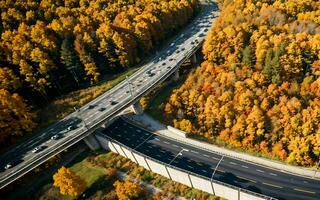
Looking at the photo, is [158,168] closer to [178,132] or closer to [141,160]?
[141,160]

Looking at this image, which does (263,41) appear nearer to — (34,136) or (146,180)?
(146,180)

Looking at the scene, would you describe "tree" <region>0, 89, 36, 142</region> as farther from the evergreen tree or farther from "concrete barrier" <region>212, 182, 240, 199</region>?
"concrete barrier" <region>212, 182, 240, 199</region>

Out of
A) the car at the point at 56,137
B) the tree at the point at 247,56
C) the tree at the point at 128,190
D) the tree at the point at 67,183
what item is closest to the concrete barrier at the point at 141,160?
the tree at the point at 128,190

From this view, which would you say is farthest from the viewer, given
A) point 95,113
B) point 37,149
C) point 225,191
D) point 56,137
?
point 95,113

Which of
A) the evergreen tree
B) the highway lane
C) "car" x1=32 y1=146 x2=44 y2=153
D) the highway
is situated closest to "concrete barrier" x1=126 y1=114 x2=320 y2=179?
the highway lane

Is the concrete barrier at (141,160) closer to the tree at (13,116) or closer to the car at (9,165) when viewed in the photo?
the car at (9,165)

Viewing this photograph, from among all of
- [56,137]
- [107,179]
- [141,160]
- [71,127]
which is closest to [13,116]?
[56,137]
